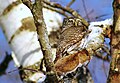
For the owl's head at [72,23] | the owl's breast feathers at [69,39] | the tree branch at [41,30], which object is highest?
the tree branch at [41,30]

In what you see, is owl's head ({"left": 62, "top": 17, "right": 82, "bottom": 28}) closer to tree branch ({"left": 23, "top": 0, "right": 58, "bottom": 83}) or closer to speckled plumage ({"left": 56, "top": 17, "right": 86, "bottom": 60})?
speckled plumage ({"left": 56, "top": 17, "right": 86, "bottom": 60})

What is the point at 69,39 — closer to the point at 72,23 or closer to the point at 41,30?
the point at 72,23

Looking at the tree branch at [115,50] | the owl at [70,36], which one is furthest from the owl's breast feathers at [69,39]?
the tree branch at [115,50]

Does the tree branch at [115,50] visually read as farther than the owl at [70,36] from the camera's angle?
No

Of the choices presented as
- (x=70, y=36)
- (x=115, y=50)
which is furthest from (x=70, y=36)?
(x=115, y=50)

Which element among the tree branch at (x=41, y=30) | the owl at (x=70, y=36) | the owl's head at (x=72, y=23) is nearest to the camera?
the tree branch at (x=41, y=30)

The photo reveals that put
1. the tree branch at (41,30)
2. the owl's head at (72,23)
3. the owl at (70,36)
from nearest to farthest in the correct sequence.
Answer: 1. the tree branch at (41,30)
2. the owl at (70,36)
3. the owl's head at (72,23)

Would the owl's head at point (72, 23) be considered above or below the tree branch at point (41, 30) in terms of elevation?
below

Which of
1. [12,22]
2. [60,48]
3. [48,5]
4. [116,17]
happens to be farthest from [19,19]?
[116,17]

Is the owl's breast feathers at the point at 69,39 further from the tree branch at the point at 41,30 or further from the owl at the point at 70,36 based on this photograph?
the tree branch at the point at 41,30

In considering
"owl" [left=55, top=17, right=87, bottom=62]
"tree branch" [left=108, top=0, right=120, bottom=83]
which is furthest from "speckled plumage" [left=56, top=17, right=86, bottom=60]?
"tree branch" [left=108, top=0, right=120, bottom=83]
